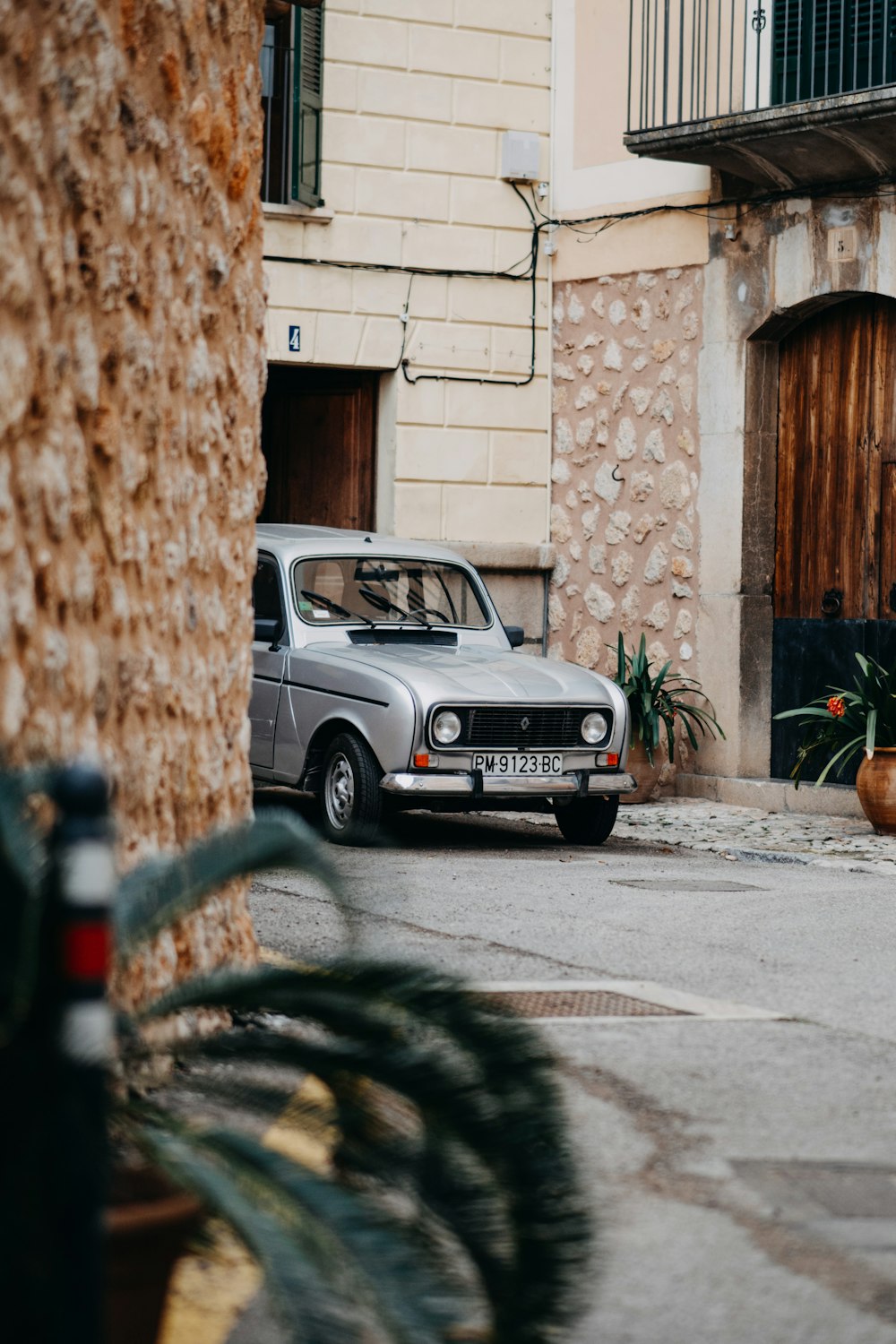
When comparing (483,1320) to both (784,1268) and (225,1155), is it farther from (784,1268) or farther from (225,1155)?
(784,1268)

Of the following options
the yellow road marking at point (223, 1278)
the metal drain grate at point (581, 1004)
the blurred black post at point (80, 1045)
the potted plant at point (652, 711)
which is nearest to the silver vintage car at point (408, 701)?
the potted plant at point (652, 711)

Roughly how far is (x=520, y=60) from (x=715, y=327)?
331 centimetres

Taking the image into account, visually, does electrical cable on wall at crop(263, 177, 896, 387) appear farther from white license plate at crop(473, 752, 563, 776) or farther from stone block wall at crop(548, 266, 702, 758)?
white license plate at crop(473, 752, 563, 776)

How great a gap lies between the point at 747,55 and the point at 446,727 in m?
6.58

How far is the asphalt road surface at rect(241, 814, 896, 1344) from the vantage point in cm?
354

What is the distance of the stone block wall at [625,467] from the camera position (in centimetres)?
1508

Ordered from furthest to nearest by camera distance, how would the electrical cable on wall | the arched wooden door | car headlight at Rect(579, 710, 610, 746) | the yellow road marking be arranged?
1. the electrical cable on wall
2. the arched wooden door
3. car headlight at Rect(579, 710, 610, 746)
4. the yellow road marking

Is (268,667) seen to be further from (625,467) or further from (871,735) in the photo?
(625,467)

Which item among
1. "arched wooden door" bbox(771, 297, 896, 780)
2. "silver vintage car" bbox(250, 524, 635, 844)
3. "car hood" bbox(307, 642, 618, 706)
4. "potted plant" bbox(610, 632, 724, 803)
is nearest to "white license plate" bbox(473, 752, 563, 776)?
"silver vintage car" bbox(250, 524, 635, 844)

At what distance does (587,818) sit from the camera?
11469 millimetres

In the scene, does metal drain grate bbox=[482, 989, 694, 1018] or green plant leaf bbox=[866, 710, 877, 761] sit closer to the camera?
metal drain grate bbox=[482, 989, 694, 1018]

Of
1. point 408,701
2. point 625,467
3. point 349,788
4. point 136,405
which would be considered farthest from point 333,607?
point 136,405

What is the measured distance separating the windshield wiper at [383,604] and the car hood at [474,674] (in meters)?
0.34

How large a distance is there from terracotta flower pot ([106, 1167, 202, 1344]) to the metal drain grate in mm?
3394
